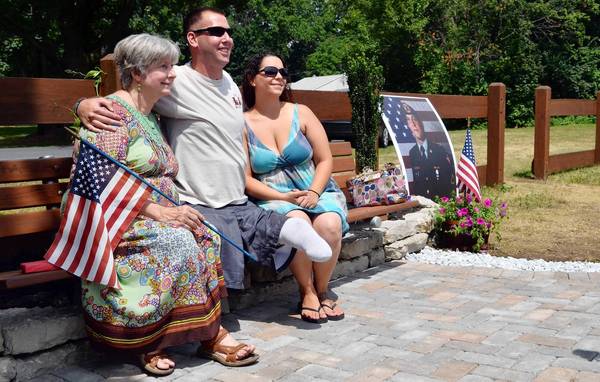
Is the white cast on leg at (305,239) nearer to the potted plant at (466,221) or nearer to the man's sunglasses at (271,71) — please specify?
the man's sunglasses at (271,71)

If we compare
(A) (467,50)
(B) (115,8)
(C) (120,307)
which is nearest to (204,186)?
(C) (120,307)

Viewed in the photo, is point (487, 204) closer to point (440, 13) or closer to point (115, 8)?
point (115, 8)

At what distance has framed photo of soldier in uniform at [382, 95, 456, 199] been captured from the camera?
6855mm

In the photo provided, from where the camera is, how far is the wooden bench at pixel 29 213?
3.23 m

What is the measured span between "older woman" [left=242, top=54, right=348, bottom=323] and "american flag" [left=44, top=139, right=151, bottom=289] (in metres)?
1.11

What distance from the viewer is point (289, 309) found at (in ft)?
14.5

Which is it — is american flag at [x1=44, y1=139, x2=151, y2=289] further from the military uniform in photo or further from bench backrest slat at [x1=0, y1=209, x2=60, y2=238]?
the military uniform in photo

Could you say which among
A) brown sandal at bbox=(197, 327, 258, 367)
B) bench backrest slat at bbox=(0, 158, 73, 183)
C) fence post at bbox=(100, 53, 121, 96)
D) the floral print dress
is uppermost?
fence post at bbox=(100, 53, 121, 96)

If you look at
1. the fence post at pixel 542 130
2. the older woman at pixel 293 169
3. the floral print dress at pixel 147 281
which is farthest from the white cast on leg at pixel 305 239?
the fence post at pixel 542 130

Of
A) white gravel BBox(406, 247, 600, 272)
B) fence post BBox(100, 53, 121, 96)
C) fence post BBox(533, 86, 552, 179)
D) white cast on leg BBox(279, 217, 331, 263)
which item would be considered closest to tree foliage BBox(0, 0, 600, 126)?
fence post BBox(533, 86, 552, 179)

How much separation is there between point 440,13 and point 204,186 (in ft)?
90.0

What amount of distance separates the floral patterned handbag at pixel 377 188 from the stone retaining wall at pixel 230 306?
0.30 m

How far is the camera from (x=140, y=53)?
3443 millimetres

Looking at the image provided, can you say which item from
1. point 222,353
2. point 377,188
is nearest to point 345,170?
point 377,188
